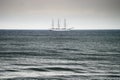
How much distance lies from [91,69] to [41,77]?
10961 mm

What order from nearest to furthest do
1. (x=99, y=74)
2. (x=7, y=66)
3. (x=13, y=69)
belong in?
(x=99, y=74) < (x=13, y=69) < (x=7, y=66)

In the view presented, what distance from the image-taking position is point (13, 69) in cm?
5425

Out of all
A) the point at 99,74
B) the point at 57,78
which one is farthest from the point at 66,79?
the point at 99,74

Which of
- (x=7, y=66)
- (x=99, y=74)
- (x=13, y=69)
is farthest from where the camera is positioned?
(x=7, y=66)

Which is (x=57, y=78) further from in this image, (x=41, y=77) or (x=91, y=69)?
(x=91, y=69)

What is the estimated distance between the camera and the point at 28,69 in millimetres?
54250

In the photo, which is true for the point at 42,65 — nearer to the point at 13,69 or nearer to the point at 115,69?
the point at 13,69

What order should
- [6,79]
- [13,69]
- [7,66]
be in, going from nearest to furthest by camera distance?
[6,79] < [13,69] < [7,66]

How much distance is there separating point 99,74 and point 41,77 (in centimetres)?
807

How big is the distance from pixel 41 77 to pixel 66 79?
330 cm

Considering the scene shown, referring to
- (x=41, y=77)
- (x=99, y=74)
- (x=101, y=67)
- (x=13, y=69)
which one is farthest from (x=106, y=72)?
(x=13, y=69)

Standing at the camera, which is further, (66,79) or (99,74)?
(99,74)

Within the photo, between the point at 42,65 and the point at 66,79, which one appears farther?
the point at 42,65

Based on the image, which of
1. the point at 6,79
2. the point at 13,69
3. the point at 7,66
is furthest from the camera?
the point at 7,66
